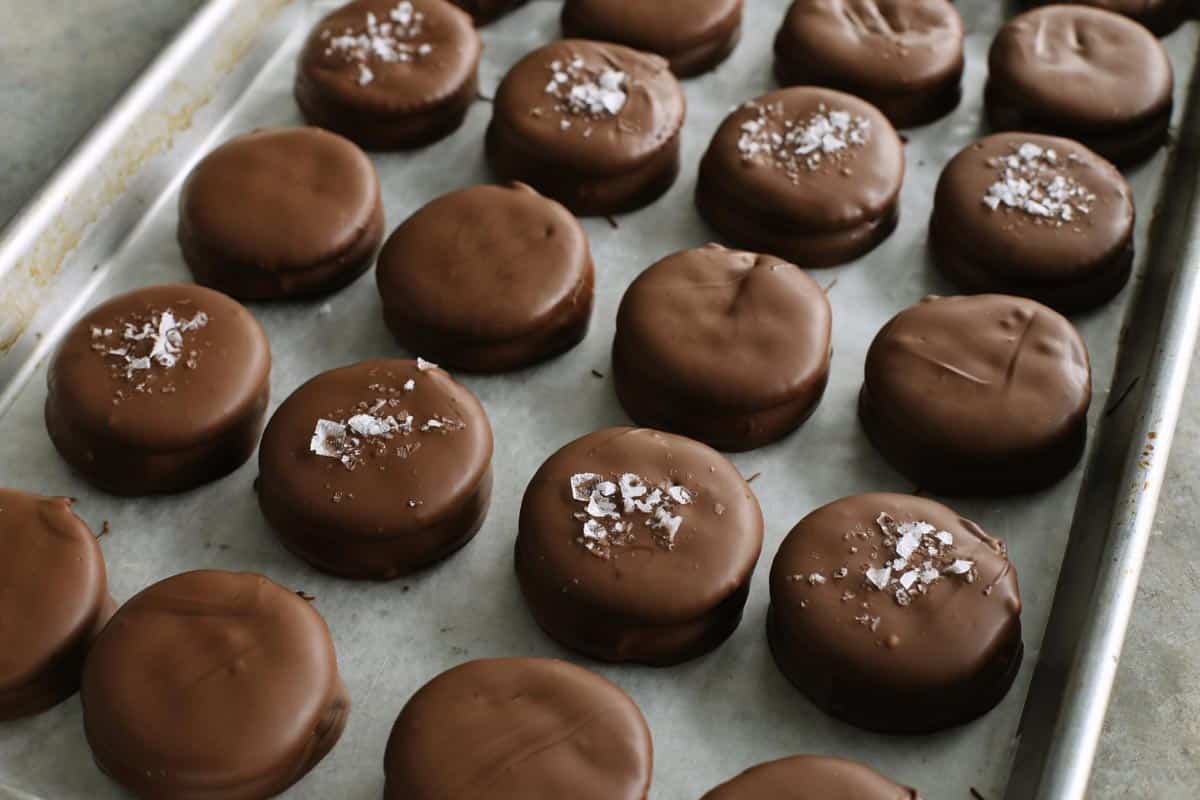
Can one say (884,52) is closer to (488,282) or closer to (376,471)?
(488,282)

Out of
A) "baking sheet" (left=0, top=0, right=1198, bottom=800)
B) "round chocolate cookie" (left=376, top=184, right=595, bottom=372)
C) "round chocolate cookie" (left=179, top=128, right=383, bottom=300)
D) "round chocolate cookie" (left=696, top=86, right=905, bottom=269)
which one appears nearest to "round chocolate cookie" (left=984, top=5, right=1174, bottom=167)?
"baking sheet" (left=0, top=0, right=1198, bottom=800)

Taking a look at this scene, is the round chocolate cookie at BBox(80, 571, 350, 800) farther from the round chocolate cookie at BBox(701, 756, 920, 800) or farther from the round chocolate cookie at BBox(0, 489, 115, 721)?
the round chocolate cookie at BBox(701, 756, 920, 800)

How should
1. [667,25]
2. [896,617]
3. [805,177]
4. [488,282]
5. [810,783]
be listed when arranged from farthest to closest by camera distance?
[667,25] < [805,177] < [488,282] < [896,617] < [810,783]

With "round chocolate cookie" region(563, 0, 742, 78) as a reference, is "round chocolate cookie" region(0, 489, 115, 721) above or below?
below

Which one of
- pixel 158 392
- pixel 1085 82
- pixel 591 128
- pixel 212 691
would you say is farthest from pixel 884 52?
pixel 212 691

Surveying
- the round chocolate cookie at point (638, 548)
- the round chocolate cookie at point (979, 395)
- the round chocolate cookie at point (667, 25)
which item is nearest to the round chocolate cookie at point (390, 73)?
the round chocolate cookie at point (667, 25)

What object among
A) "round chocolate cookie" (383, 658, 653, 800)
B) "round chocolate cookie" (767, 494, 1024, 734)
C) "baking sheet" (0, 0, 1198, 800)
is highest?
"round chocolate cookie" (383, 658, 653, 800)
